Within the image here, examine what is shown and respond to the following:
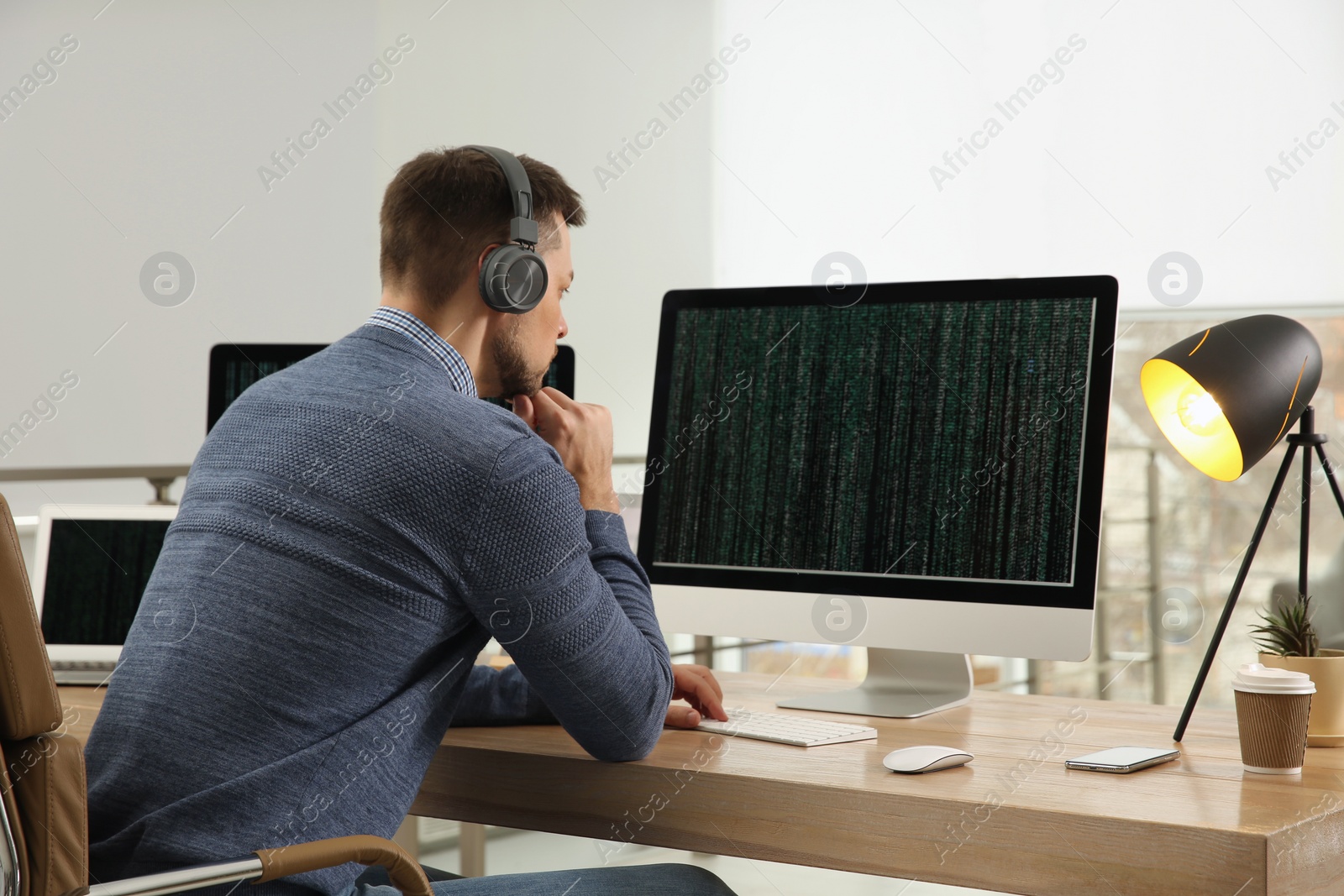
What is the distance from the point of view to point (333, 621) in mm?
920

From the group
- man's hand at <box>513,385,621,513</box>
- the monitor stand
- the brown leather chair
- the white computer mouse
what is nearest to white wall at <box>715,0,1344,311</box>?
the monitor stand

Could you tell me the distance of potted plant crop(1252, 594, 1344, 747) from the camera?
1.18 meters

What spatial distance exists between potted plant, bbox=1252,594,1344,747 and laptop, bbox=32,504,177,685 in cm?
139

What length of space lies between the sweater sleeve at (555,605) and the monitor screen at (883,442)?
1.40 feet

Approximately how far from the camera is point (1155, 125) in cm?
387

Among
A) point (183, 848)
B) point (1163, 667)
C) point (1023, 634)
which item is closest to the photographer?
point (183, 848)

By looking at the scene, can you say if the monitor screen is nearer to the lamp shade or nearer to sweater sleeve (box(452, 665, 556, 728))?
the lamp shade

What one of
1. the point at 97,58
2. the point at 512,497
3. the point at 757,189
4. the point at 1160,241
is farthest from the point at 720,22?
the point at 512,497

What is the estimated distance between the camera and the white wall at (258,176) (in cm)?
356

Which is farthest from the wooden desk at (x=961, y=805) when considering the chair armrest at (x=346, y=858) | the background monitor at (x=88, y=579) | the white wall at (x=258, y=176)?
the white wall at (x=258, y=176)

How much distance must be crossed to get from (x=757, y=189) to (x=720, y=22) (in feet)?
2.14

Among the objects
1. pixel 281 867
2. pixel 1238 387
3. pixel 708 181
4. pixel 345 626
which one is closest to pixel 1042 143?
pixel 708 181

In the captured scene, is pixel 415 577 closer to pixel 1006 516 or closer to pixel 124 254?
pixel 1006 516

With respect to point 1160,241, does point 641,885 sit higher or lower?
lower
